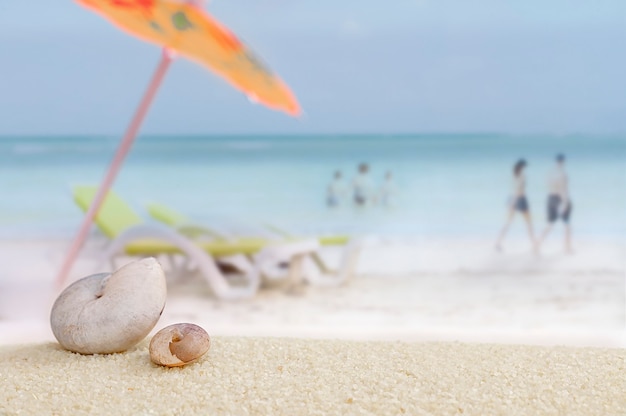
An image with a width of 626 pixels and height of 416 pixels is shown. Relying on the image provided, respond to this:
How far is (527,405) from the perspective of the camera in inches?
49.4

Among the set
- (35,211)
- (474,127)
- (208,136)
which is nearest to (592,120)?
(474,127)

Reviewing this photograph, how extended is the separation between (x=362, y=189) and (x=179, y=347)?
7.16m

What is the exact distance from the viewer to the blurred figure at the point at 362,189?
7934 millimetres

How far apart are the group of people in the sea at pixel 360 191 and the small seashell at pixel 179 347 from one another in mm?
6328

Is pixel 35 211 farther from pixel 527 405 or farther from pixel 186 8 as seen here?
pixel 527 405

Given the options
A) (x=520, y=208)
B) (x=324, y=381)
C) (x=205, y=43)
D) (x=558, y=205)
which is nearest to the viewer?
(x=324, y=381)

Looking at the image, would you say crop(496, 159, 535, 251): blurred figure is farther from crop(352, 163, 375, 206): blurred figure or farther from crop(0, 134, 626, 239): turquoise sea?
crop(352, 163, 375, 206): blurred figure

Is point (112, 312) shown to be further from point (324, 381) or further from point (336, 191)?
point (336, 191)

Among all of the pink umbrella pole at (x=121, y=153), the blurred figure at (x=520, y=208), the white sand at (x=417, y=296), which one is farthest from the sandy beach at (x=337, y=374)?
the blurred figure at (x=520, y=208)

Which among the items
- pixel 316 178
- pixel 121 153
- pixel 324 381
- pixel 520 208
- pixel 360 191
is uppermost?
pixel 316 178

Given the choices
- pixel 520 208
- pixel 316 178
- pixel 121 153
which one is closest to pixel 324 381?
pixel 121 153

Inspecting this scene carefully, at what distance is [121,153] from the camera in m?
3.60

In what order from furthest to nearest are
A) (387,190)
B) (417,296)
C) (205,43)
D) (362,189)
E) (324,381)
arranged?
(387,190)
(362,189)
(417,296)
(205,43)
(324,381)

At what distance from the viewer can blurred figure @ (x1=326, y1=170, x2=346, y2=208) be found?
8219 millimetres
